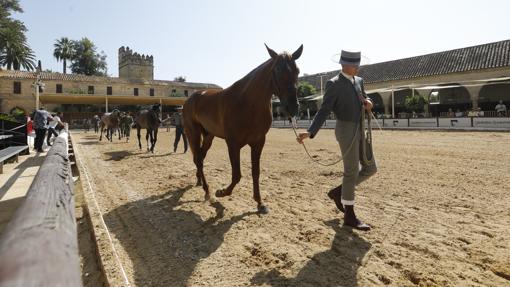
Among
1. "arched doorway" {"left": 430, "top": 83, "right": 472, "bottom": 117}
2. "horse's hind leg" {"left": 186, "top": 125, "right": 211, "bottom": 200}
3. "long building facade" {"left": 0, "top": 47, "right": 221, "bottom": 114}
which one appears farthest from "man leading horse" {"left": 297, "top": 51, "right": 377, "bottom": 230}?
"long building facade" {"left": 0, "top": 47, "right": 221, "bottom": 114}

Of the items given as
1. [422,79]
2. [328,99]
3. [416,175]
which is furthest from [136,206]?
[422,79]

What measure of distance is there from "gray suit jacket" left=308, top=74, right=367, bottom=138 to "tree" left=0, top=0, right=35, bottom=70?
48.2 m

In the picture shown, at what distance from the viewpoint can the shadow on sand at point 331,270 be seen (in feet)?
7.95

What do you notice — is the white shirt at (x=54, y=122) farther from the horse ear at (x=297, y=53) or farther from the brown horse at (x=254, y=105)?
the horse ear at (x=297, y=53)

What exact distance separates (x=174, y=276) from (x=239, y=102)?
7.32 feet

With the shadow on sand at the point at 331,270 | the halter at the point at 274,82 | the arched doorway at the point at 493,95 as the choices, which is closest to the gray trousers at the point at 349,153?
the shadow on sand at the point at 331,270

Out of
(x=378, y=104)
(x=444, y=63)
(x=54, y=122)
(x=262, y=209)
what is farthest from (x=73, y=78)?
(x=262, y=209)

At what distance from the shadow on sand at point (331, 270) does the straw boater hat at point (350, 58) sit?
1810 millimetres

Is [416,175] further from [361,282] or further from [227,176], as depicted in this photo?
[361,282]

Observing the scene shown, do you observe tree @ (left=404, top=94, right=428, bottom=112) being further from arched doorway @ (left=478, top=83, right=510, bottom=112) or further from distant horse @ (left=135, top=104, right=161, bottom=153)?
distant horse @ (left=135, top=104, right=161, bottom=153)

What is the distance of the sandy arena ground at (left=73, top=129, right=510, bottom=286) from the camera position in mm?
2533

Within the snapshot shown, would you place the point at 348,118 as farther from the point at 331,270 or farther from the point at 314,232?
the point at 331,270

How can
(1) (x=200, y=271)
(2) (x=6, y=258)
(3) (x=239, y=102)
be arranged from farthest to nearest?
(3) (x=239, y=102)
(1) (x=200, y=271)
(2) (x=6, y=258)

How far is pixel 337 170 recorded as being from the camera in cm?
691
